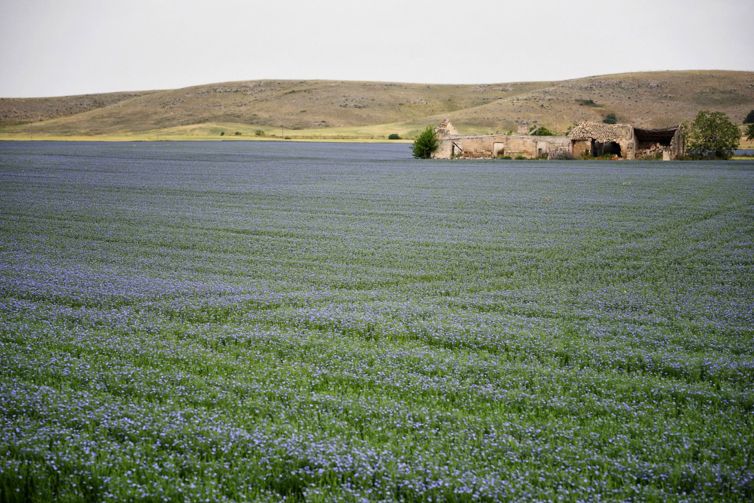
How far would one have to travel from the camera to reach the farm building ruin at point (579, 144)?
5619cm

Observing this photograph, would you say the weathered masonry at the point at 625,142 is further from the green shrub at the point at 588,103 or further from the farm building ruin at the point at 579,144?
the green shrub at the point at 588,103

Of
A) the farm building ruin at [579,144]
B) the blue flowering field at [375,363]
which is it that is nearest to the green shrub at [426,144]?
the farm building ruin at [579,144]

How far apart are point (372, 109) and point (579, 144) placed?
397 ft

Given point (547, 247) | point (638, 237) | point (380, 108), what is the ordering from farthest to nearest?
1. point (380, 108)
2. point (638, 237)
3. point (547, 247)

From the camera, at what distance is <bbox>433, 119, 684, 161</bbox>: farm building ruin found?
5619 centimetres

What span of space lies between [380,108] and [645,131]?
125m

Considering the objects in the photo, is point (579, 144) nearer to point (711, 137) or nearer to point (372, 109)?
point (711, 137)

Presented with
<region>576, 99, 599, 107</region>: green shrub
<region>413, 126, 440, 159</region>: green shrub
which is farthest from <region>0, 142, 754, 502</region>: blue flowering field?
<region>576, 99, 599, 107</region>: green shrub

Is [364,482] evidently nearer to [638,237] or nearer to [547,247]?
[547,247]

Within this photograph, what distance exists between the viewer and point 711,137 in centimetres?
5631

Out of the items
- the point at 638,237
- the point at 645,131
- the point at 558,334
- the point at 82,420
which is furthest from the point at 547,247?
the point at 645,131

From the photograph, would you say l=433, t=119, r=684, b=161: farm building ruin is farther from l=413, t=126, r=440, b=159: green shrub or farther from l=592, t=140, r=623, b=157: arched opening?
l=413, t=126, r=440, b=159: green shrub

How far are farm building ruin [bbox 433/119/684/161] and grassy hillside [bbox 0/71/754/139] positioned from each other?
60506 mm

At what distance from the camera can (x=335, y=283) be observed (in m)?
13.3
